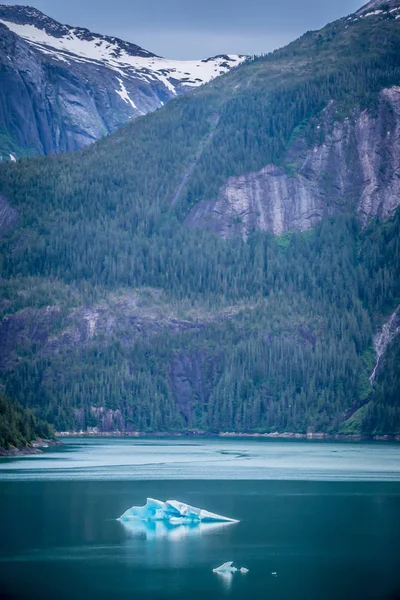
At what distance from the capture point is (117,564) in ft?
327

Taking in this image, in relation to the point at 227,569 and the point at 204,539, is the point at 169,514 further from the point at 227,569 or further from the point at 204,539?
the point at 227,569

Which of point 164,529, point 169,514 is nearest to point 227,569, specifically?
point 164,529

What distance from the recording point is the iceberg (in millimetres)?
119875

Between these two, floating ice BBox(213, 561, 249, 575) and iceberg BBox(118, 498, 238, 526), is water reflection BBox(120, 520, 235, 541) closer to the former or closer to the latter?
iceberg BBox(118, 498, 238, 526)

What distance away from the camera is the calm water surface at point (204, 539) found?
3602 inches

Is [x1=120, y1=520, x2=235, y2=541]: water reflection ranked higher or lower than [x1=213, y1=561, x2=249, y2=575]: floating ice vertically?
higher

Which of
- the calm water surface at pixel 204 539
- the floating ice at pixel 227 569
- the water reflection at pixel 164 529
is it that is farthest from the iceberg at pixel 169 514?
the floating ice at pixel 227 569

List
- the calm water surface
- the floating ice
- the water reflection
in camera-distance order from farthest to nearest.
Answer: the water reflection
the floating ice
the calm water surface

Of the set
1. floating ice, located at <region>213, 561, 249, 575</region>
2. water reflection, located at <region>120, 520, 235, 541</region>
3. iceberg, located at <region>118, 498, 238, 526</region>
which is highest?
iceberg, located at <region>118, 498, 238, 526</region>

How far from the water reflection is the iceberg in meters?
0.37

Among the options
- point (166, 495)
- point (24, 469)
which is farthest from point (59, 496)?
point (24, 469)

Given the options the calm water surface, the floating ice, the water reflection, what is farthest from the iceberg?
the floating ice

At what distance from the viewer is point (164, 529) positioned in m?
119

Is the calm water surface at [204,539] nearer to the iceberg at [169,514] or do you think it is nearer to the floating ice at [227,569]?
the floating ice at [227,569]
